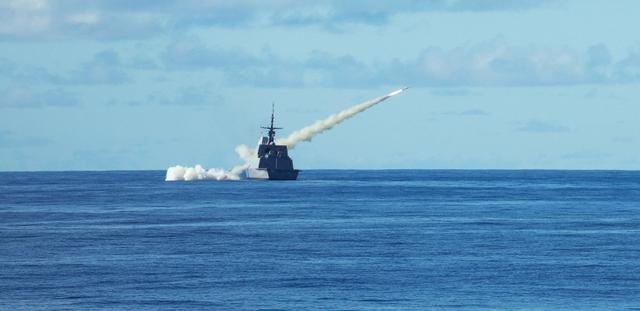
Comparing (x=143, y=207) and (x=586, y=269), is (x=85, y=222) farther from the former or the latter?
(x=586, y=269)

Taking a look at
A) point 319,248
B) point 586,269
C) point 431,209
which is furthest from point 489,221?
point 586,269

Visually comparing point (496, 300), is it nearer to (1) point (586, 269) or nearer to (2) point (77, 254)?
(1) point (586, 269)

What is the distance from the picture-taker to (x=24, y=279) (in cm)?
7525

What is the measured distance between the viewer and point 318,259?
3415 inches

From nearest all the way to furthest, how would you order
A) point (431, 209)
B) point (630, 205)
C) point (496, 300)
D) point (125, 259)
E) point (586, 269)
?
1. point (496, 300)
2. point (586, 269)
3. point (125, 259)
4. point (431, 209)
5. point (630, 205)

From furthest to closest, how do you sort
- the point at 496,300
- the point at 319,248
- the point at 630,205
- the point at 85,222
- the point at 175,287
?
1. the point at 630,205
2. the point at 85,222
3. the point at 319,248
4. the point at 175,287
5. the point at 496,300

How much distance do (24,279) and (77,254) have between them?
15.2 meters

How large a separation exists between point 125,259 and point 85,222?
142ft

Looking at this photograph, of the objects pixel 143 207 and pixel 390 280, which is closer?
pixel 390 280

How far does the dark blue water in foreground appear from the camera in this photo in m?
67.1

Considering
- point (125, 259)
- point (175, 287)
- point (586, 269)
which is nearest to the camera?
point (175, 287)

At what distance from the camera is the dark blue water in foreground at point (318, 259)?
67.1 m

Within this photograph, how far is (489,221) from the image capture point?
426 feet

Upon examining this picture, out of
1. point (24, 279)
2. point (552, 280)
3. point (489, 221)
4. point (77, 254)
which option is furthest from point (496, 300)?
point (489, 221)
